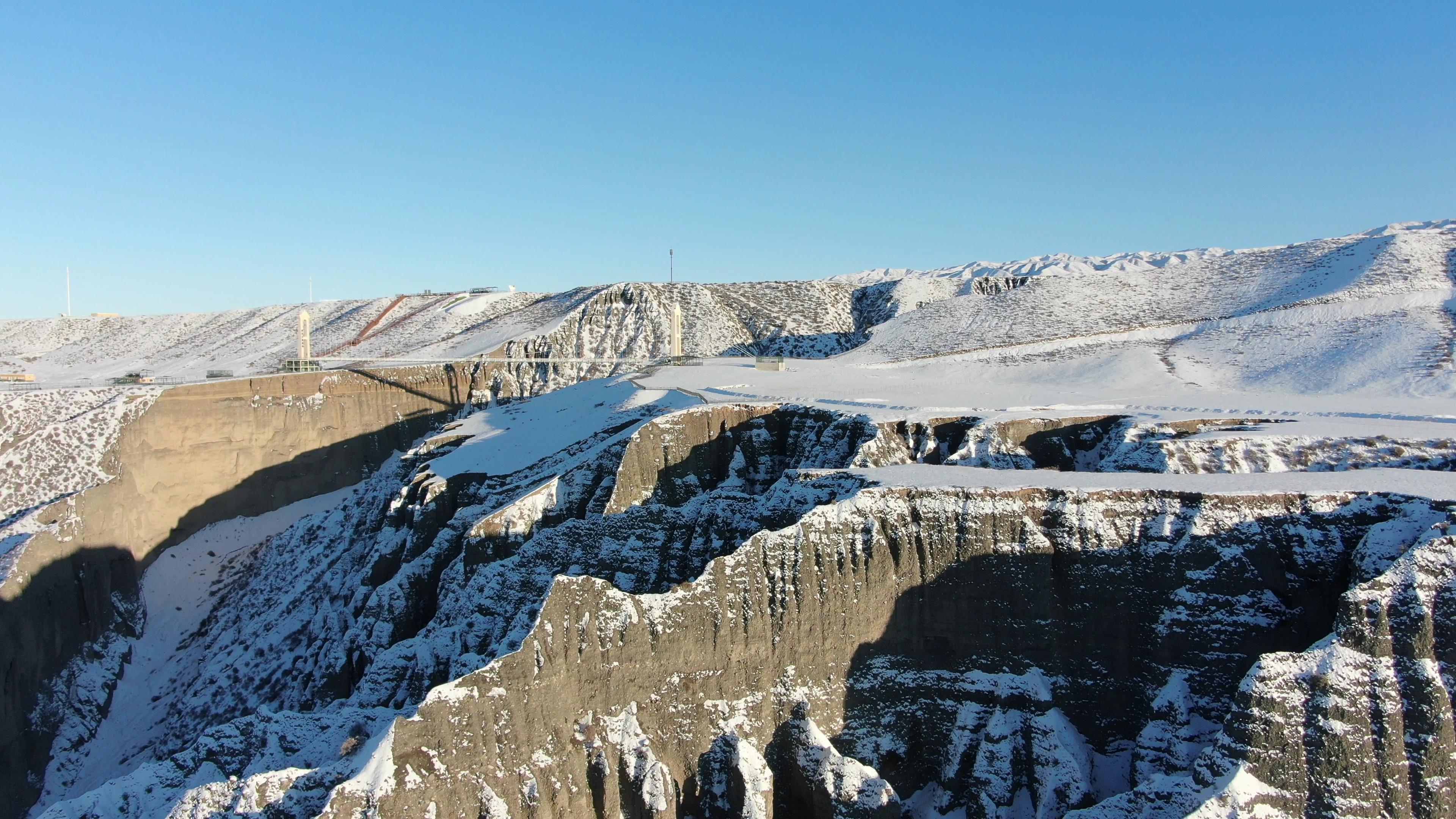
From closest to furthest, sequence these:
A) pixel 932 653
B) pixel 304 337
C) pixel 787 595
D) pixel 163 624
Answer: pixel 787 595, pixel 932 653, pixel 163 624, pixel 304 337

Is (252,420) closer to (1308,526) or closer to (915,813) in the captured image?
(915,813)

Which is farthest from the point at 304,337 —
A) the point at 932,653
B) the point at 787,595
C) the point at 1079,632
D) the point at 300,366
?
the point at 1079,632

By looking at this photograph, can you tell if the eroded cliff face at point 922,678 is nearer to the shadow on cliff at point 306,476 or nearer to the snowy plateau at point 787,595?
the snowy plateau at point 787,595

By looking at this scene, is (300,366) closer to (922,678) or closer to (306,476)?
(306,476)

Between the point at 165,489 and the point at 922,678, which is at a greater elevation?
the point at 165,489

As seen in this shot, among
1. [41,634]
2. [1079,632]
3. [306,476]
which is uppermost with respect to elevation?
[1079,632]

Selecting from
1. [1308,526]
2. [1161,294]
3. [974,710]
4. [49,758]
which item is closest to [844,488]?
[974,710]

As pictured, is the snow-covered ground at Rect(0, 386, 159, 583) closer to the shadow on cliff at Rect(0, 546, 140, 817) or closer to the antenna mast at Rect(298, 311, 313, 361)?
the shadow on cliff at Rect(0, 546, 140, 817)
